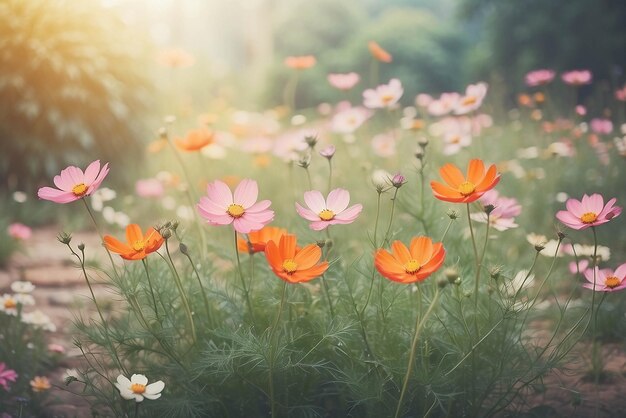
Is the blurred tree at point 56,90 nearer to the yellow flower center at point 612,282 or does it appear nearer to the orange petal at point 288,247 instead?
the orange petal at point 288,247

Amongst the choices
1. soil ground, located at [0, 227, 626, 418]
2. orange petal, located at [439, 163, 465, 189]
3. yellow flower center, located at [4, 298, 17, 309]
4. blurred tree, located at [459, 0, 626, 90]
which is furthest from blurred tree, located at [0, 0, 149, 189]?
blurred tree, located at [459, 0, 626, 90]

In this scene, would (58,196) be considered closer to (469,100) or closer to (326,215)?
(326,215)

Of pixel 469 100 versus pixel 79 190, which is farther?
pixel 469 100

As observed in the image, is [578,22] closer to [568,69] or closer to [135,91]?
[568,69]

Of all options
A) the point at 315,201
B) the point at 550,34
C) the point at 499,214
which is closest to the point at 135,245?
the point at 315,201

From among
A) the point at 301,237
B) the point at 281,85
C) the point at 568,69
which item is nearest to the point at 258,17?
the point at 281,85

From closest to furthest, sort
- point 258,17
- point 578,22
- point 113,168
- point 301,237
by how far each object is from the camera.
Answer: point 301,237 < point 113,168 < point 578,22 < point 258,17
